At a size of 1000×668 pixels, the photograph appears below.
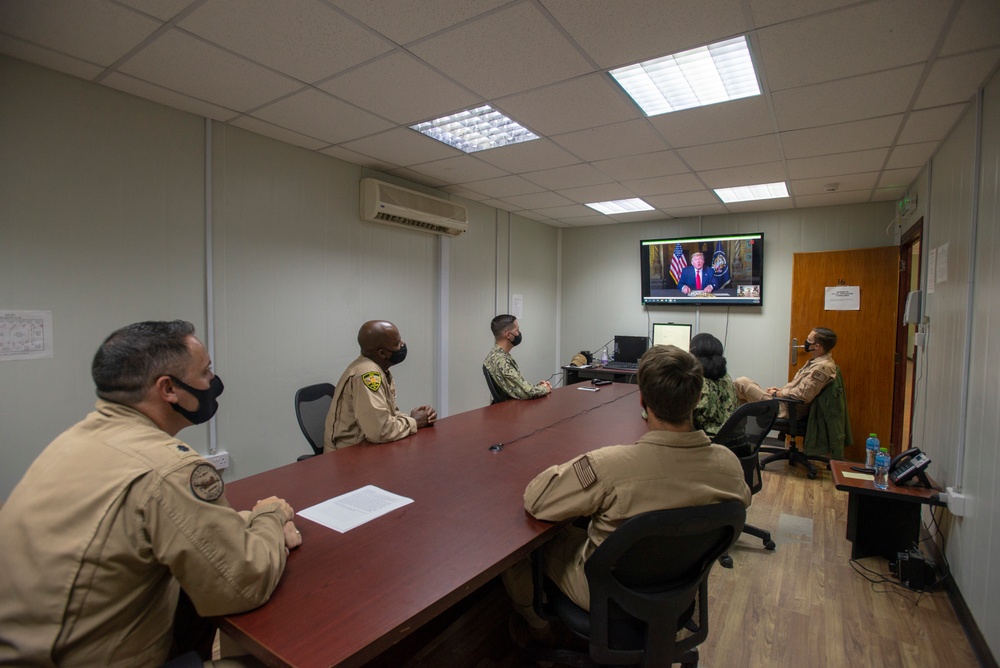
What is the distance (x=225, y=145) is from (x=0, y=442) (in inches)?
74.7

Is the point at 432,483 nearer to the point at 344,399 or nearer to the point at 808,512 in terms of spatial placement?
the point at 344,399

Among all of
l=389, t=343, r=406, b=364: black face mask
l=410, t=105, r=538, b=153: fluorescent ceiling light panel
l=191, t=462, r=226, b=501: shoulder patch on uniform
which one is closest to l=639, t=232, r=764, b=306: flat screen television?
l=410, t=105, r=538, b=153: fluorescent ceiling light panel

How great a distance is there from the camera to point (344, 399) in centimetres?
238

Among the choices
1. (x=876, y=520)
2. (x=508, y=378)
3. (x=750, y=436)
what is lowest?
(x=876, y=520)

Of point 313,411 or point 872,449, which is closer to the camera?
point 313,411

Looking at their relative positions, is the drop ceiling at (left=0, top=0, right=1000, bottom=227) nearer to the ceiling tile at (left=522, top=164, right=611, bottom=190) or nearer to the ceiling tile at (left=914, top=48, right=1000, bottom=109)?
the ceiling tile at (left=914, top=48, right=1000, bottom=109)

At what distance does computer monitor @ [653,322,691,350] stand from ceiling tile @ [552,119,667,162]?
2.89m

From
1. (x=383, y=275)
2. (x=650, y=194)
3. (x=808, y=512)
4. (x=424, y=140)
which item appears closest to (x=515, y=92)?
(x=424, y=140)

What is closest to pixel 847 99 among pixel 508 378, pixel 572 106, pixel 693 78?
pixel 693 78

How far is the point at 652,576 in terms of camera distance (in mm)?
1350

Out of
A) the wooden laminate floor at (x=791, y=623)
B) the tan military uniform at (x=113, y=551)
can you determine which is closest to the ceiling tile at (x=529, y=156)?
the wooden laminate floor at (x=791, y=623)

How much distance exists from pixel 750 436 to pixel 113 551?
9.53ft

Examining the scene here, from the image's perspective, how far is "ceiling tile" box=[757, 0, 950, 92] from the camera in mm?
1729

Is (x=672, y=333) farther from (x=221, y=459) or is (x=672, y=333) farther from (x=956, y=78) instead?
(x=221, y=459)
